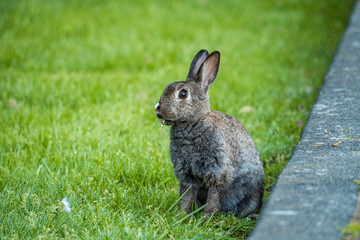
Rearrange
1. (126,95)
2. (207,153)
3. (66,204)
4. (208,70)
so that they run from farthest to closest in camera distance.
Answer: (126,95), (208,70), (207,153), (66,204)

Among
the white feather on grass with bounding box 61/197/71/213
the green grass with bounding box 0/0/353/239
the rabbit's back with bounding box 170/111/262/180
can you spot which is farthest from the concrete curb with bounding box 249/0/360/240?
the white feather on grass with bounding box 61/197/71/213

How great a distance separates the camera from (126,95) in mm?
5828

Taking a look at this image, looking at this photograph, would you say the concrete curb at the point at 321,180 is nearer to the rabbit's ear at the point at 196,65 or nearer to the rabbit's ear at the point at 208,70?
the rabbit's ear at the point at 208,70

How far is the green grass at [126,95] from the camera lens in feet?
10.5

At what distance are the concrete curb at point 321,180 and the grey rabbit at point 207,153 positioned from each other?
429 mm

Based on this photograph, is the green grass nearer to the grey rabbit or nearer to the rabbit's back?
the grey rabbit

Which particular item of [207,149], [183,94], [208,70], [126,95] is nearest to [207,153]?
[207,149]

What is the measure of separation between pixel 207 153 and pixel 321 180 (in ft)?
2.85

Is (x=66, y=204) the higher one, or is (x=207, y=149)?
(x=207, y=149)

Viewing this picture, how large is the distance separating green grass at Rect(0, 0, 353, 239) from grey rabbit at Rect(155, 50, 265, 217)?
0.19 metres

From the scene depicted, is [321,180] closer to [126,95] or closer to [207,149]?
[207,149]

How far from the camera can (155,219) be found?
122 inches

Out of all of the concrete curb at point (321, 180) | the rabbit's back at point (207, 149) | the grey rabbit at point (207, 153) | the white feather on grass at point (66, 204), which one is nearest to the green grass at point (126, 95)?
the white feather on grass at point (66, 204)

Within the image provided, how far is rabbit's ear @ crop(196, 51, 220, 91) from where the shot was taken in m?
3.48
